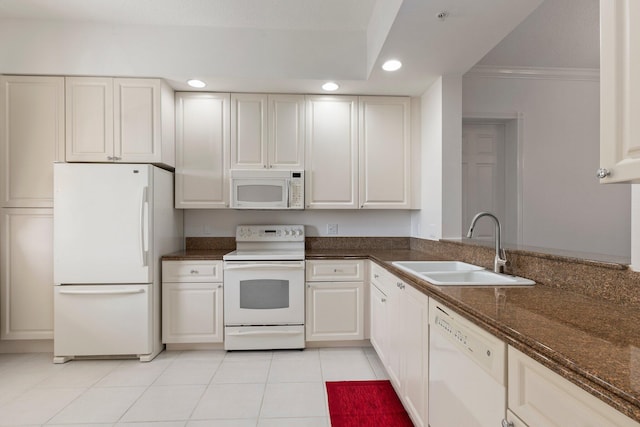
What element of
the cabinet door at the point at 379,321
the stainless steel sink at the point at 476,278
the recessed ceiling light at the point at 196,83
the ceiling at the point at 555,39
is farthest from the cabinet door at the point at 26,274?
the ceiling at the point at 555,39

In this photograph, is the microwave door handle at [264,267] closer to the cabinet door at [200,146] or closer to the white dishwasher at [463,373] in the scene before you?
the cabinet door at [200,146]

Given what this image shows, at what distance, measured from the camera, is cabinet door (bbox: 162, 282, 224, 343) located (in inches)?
106

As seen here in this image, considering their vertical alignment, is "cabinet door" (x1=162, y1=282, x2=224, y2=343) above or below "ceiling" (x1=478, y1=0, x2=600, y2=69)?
below

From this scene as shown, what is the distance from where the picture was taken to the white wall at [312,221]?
10.6ft

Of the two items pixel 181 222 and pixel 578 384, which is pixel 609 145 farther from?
pixel 181 222

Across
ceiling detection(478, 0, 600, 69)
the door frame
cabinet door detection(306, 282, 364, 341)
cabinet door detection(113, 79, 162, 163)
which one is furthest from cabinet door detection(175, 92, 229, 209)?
ceiling detection(478, 0, 600, 69)

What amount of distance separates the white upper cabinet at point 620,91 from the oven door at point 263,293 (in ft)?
7.14

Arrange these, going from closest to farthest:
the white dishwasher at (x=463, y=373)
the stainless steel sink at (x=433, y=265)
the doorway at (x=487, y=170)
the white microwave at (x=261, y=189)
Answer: the white dishwasher at (x=463, y=373)
the stainless steel sink at (x=433, y=265)
the white microwave at (x=261, y=189)
the doorway at (x=487, y=170)

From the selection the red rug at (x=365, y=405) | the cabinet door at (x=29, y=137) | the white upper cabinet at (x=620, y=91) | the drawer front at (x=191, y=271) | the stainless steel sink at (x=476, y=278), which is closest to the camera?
the white upper cabinet at (x=620, y=91)

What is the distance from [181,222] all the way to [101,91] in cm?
131

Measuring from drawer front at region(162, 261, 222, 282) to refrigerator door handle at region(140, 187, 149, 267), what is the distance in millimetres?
214

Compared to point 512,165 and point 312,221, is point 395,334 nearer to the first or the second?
point 312,221

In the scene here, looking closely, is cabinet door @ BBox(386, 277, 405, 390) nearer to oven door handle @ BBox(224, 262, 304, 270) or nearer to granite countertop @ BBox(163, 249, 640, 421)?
granite countertop @ BBox(163, 249, 640, 421)

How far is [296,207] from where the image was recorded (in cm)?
295
